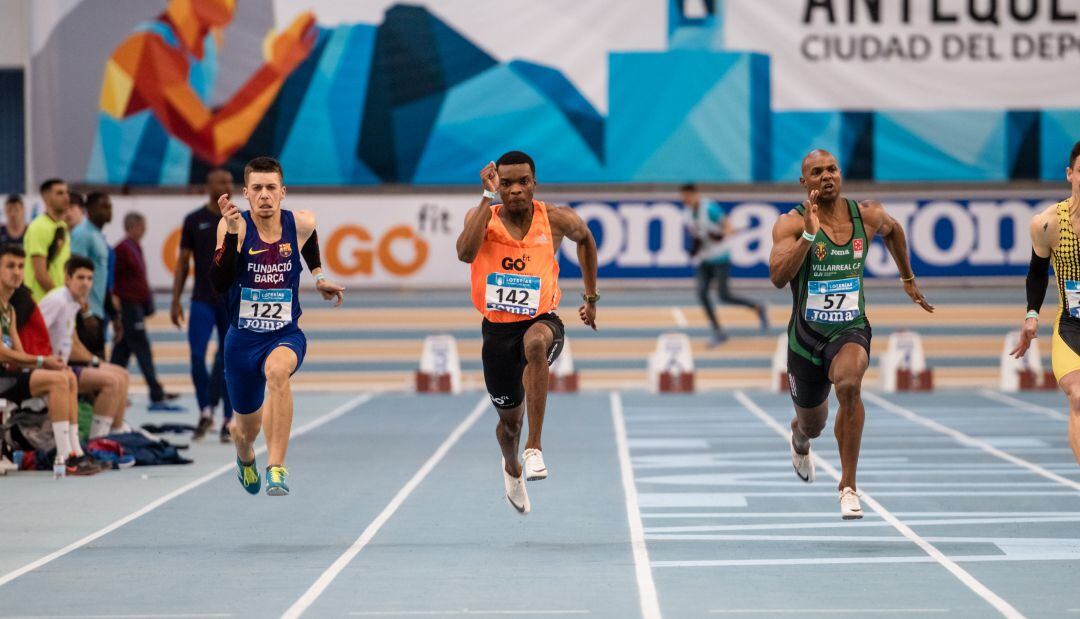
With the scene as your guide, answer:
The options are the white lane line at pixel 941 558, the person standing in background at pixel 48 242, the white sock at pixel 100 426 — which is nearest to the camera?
the white lane line at pixel 941 558

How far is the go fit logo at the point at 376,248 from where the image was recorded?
20688 millimetres

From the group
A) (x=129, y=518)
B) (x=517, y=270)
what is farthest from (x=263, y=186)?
(x=129, y=518)

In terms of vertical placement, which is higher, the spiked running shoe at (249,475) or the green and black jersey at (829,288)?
the green and black jersey at (829,288)

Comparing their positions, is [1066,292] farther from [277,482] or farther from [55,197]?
[55,197]

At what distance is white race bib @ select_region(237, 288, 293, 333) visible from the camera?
8.08 metres

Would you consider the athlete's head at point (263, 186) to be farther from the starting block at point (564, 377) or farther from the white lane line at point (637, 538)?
the starting block at point (564, 377)

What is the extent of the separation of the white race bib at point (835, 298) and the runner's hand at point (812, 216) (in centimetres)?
34

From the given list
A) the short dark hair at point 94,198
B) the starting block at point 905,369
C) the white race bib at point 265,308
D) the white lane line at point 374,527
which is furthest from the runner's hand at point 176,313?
the starting block at point 905,369

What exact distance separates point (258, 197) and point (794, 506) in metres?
3.67

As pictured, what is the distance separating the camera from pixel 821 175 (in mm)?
7910

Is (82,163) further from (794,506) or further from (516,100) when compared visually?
(794,506)

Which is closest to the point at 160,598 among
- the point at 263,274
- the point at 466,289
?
the point at 263,274

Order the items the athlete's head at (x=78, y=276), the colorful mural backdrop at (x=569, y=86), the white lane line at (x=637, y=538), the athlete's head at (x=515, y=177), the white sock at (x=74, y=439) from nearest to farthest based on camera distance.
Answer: the white lane line at (x=637, y=538), the athlete's head at (x=515, y=177), the white sock at (x=74, y=439), the athlete's head at (x=78, y=276), the colorful mural backdrop at (x=569, y=86)

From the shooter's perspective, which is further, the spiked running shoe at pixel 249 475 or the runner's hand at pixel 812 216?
the spiked running shoe at pixel 249 475
